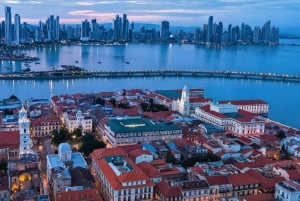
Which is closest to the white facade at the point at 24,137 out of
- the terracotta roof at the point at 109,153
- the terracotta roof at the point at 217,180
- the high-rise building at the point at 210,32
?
the terracotta roof at the point at 109,153

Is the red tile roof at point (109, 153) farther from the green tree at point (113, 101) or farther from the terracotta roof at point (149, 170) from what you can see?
the green tree at point (113, 101)

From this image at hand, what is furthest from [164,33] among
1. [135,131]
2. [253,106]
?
[135,131]

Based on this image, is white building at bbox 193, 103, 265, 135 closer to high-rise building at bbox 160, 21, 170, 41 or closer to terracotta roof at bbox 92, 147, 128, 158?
terracotta roof at bbox 92, 147, 128, 158

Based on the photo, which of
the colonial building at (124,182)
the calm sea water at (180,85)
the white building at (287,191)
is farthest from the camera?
the calm sea water at (180,85)

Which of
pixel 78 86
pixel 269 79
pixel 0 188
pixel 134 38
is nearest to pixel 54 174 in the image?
pixel 0 188

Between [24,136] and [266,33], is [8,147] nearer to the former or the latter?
[24,136]

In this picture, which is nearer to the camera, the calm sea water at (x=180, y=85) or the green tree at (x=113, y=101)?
the green tree at (x=113, y=101)

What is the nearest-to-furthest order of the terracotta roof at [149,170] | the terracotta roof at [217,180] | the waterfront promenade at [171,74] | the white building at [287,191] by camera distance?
1. the white building at [287,191]
2. the terracotta roof at [217,180]
3. the terracotta roof at [149,170]
4. the waterfront promenade at [171,74]

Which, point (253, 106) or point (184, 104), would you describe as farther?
point (253, 106)
